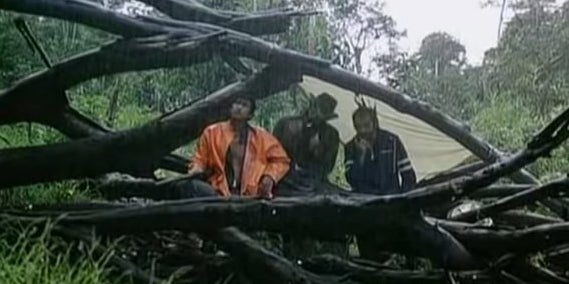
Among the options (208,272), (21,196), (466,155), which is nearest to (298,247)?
(208,272)

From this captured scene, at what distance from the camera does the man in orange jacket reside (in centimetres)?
318

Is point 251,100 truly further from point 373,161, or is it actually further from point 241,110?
point 373,161

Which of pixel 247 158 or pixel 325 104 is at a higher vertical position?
pixel 325 104

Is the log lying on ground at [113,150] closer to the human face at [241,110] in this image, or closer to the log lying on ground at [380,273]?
the human face at [241,110]

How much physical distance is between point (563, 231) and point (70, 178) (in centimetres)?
142

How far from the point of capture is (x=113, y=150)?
3.29 metres

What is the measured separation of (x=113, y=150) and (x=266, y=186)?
0.47 metres

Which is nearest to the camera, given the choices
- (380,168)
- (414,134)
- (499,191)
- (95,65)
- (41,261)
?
(41,261)

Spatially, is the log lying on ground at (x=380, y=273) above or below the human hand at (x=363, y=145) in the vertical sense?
below

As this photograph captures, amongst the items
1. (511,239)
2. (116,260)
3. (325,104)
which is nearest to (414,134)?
(325,104)

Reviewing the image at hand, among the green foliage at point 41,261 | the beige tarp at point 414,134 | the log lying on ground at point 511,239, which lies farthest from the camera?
the beige tarp at point 414,134

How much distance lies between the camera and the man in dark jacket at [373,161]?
3.46m

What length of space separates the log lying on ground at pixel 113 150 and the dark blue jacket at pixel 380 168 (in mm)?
346

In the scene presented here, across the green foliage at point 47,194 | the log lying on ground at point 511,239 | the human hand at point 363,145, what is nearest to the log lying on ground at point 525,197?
the log lying on ground at point 511,239
